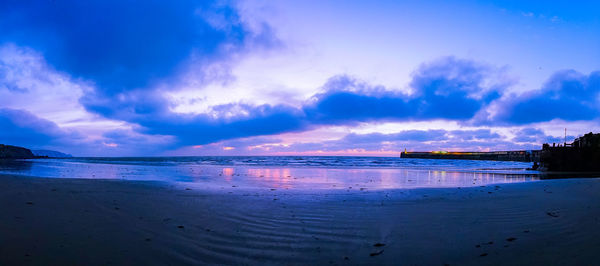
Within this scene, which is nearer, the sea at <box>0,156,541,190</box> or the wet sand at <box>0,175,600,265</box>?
the wet sand at <box>0,175,600,265</box>

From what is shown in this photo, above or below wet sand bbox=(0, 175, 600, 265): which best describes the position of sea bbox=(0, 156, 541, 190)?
below

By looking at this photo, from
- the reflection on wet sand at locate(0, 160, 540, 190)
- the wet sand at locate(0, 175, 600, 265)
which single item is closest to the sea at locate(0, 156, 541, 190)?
the reflection on wet sand at locate(0, 160, 540, 190)

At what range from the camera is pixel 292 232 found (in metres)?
5.86

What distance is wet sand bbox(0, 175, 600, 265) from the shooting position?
434 centimetres

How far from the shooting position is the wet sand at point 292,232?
14.2ft

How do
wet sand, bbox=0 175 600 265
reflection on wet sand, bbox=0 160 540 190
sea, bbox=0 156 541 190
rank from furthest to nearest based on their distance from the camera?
sea, bbox=0 156 541 190 → reflection on wet sand, bbox=0 160 540 190 → wet sand, bbox=0 175 600 265

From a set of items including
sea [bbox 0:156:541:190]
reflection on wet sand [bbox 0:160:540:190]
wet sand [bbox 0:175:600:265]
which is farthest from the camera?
sea [bbox 0:156:541:190]

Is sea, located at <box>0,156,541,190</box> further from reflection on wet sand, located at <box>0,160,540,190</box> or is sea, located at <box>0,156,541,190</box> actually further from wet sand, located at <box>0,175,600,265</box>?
wet sand, located at <box>0,175,600,265</box>

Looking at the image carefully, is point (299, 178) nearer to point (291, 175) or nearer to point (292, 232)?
point (291, 175)

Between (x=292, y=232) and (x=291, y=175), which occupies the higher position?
(x=292, y=232)

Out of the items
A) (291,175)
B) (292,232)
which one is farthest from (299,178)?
(292,232)

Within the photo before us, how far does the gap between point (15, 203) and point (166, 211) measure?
4.04 meters

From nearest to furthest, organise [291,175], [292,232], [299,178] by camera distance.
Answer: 1. [292,232]
2. [299,178]
3. [291,175]

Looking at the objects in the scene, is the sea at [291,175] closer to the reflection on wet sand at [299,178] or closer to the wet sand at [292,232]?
the reflection on wet sand at [299,178]
